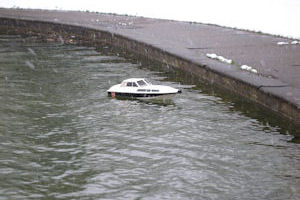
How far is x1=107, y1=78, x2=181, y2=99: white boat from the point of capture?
52.2 ft

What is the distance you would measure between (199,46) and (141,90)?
24.7 feet

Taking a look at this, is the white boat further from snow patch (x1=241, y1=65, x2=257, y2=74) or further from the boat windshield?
snow patch (x1=241, y1=65, x2=257, y2=74)

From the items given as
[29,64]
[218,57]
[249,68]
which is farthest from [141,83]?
[29,64]

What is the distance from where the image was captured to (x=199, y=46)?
23.3 m

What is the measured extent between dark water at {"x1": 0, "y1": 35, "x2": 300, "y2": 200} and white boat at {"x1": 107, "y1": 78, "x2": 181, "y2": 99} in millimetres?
314

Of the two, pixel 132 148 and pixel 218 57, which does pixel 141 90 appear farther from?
pixel 218 57

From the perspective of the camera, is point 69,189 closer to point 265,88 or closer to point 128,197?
point 128,197

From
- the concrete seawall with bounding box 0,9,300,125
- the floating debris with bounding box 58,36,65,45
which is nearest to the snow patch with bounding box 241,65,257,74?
the concrete seawall with bounding box 0,9,300,125

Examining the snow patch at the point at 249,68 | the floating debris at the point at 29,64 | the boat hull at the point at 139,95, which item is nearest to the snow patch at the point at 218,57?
the snow patch at the point at 249,68

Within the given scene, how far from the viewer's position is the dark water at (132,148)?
9.86 metres

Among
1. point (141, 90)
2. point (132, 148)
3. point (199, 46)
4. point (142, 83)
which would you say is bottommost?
point (132, 148)

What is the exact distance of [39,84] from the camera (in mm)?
18641

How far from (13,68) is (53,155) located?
35.5 ft

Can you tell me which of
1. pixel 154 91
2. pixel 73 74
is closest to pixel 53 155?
pixel 154 91
